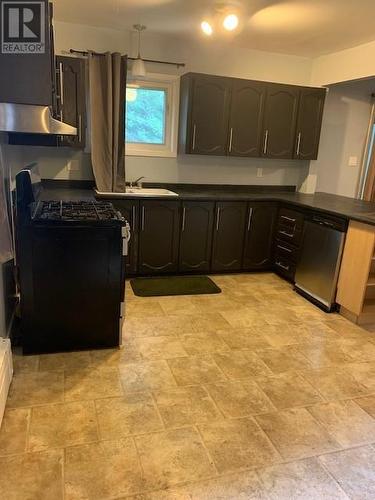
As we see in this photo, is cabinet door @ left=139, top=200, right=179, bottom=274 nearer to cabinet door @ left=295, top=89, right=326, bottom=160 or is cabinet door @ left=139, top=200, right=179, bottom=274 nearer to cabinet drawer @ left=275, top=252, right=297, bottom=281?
cabinet drawer @ left=275, top=252, right=297, bottom=281

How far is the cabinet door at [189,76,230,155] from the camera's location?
12.6 ft

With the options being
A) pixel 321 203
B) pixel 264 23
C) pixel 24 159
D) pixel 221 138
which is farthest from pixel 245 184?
pixel 24 159

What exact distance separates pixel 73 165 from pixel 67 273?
188 centimetres

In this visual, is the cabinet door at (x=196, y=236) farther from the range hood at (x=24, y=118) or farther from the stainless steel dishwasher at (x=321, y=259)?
the range hood at (x=24, y=118)

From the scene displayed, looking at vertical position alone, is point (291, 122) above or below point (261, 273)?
above

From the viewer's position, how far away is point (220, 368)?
2469 millimetres

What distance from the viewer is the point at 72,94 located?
343 centimetres

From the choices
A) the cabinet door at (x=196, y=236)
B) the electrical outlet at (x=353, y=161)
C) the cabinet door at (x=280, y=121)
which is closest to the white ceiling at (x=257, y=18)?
the cabinet door at (x=280, y=121)

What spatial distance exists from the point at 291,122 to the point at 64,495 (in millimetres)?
3936

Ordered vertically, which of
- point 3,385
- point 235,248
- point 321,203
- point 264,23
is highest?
point 264,23

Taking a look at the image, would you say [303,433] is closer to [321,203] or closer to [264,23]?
[321,203]

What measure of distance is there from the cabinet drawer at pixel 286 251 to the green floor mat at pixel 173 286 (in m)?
0.81

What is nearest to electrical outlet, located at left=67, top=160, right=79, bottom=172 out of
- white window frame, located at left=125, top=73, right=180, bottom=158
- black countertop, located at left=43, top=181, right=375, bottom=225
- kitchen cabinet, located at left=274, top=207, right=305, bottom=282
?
black countertop, located at left=43, top=181, right=375, bottom=225

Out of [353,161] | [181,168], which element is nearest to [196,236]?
[181,168]
